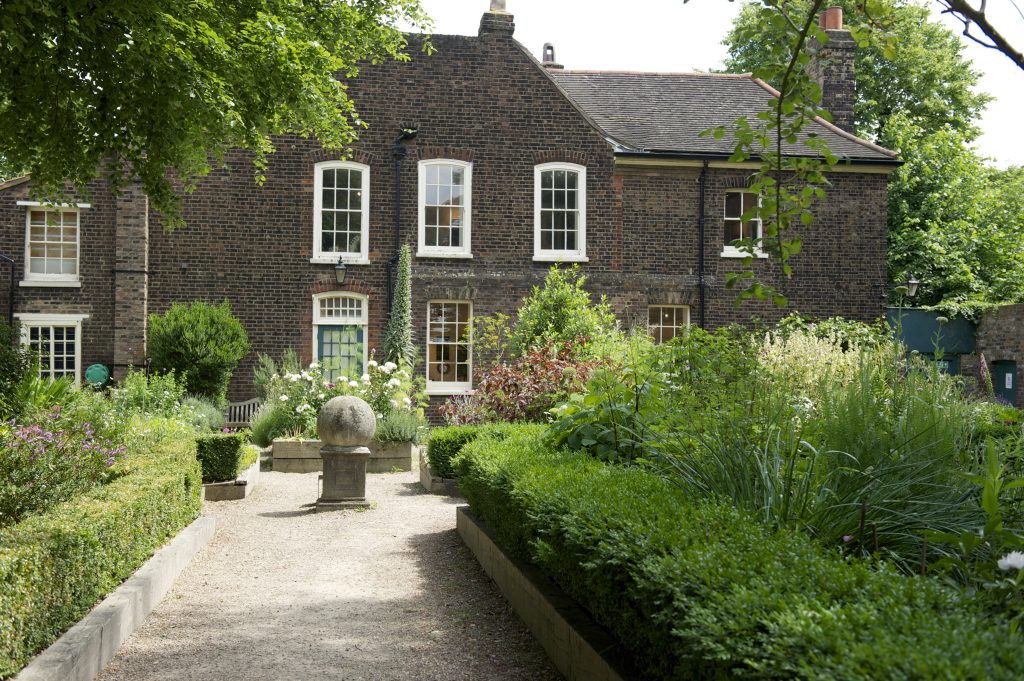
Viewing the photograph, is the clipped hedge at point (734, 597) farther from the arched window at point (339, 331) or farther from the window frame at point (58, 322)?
the window frame at point (58, 322)

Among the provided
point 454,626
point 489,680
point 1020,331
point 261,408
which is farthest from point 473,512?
point 1020,331

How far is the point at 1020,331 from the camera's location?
21844 mm

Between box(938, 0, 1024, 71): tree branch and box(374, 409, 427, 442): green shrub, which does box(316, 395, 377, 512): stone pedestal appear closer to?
box(374, 409, 427, 442): green shrub

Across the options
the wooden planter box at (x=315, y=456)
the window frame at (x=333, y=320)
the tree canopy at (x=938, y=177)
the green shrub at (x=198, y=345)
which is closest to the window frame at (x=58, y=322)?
the green shrub at (x=198, y=345)

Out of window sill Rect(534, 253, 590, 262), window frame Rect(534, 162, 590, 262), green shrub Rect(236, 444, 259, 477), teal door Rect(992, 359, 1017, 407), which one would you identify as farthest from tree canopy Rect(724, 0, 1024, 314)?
green shrub Rect(236, 444, 259, 477)

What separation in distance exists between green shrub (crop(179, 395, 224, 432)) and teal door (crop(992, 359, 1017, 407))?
53.9 ft

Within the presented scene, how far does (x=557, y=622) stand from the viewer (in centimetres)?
545

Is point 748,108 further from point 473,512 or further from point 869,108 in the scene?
point 473,512

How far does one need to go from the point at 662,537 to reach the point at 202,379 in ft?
55.8

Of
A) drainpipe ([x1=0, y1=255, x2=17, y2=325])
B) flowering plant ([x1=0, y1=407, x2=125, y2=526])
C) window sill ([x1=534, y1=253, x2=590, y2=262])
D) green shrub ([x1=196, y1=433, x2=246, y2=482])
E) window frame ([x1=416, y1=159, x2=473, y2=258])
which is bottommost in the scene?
green shrub ([x1=196, y1=433, x2=246, y2=482])

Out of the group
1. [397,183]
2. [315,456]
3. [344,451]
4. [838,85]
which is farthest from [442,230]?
[838,85]

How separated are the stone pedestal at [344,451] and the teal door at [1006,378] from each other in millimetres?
15681

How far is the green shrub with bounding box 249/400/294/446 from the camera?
1709 cm

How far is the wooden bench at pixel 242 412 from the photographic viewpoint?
789 inches
